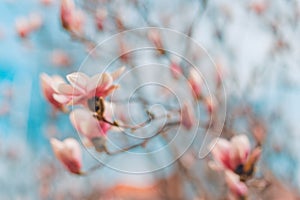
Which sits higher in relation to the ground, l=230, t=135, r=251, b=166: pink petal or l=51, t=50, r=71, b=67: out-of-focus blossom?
l=51, t=50, r=71, b=67: out-of-focus blossom

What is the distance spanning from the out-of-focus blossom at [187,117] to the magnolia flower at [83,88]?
0.15 m

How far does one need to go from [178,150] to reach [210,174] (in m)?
0.66

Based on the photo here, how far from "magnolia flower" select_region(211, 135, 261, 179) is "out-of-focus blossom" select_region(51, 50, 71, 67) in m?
1.42

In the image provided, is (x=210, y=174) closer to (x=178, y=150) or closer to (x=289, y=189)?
(x=289, y=189)

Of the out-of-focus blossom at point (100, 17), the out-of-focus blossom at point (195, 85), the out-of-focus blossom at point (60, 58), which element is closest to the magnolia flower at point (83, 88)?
the out-of-focus blossom at point (195, 85)

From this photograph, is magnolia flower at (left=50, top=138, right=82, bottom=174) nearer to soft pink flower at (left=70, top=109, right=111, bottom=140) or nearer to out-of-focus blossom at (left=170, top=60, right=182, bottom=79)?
soft pink flower at (left=70, top=109, right=111, bottom=140)

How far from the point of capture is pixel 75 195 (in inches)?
88.8

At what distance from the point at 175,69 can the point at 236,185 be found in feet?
1.09

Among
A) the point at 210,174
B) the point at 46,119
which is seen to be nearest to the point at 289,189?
the point at 210,174

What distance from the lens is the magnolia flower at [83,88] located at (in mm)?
655

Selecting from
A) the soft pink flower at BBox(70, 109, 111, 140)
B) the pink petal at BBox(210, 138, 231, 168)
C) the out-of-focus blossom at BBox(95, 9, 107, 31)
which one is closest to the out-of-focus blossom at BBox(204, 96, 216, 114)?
the pink petal at BBox(210, 138, 231, 168)

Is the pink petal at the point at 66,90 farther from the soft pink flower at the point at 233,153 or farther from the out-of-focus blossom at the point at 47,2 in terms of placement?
the out-of-focus blossom at the point at 47,2

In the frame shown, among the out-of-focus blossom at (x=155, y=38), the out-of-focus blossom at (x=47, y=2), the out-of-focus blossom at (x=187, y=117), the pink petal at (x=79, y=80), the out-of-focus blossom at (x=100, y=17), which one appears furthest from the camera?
the out-of-focus blossom at (x=47, y=2)

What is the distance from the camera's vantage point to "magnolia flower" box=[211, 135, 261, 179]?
27.4 inches
